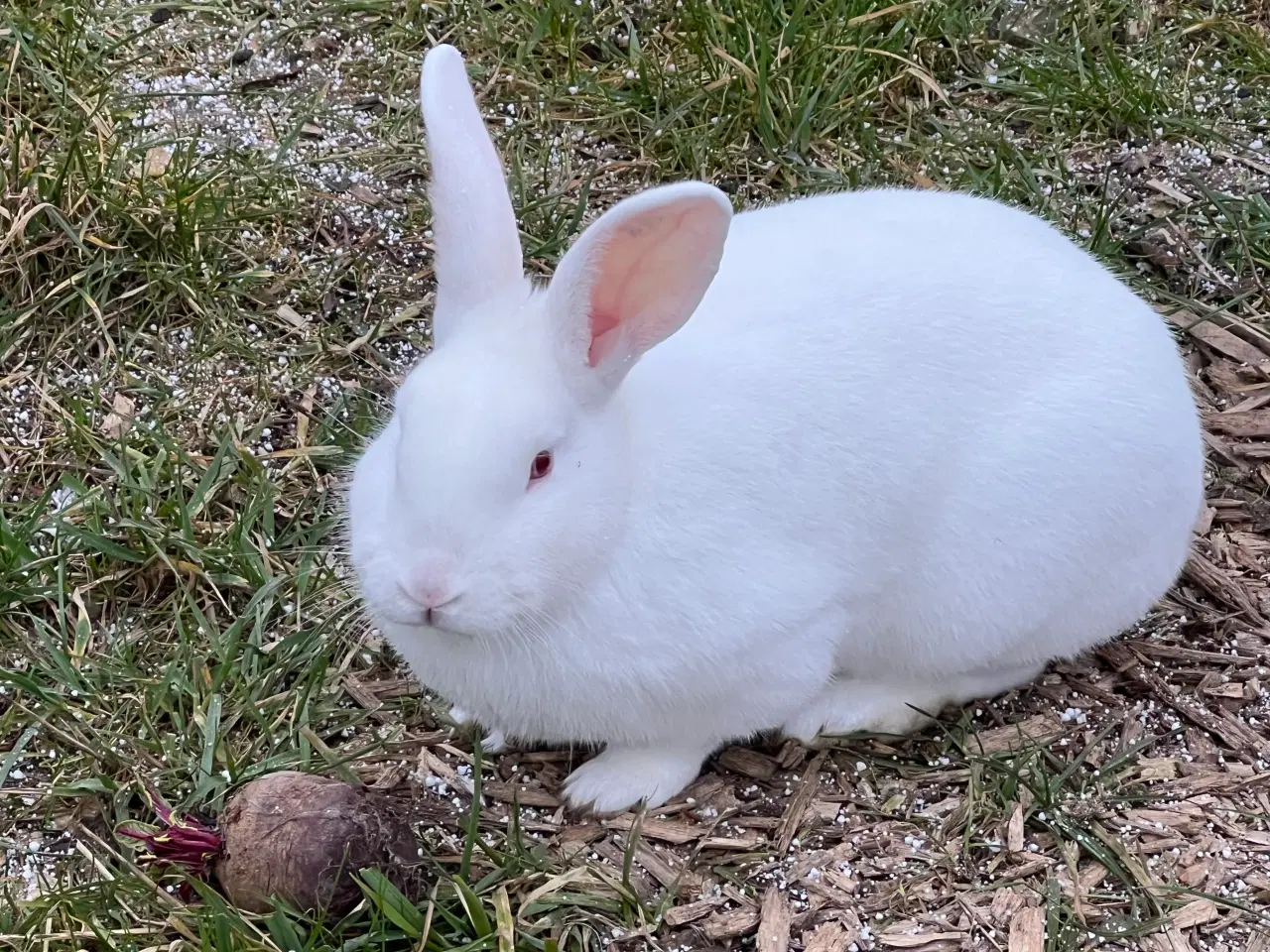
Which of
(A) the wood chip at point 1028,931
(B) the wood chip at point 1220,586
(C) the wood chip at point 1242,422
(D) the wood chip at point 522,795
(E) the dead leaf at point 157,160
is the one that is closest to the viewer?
(A) the wood chip at point 1028,931

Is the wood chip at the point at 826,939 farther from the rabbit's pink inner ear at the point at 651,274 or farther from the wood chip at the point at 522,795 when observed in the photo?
the rabbit's pink inner ear at the point at 651,274

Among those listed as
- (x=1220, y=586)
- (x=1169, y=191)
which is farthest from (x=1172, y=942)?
(x=1169, y=191)

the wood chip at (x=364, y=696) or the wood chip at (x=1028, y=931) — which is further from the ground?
the wood chip at (x=364, y=696)

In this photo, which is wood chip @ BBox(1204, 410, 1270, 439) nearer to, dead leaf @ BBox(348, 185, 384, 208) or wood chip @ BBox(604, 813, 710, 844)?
wood chip @ BBox(604, 813, 710, 844)

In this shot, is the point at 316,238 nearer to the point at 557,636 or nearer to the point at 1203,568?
the point at 557,636

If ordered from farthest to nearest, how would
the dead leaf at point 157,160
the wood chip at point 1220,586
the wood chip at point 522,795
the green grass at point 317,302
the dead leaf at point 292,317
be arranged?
the dead leaf at point 157,160, the dead leaf at point 292,317, the wood chip at point 1220,586, the wood chip at point 522,795, the green grass at point 317,302

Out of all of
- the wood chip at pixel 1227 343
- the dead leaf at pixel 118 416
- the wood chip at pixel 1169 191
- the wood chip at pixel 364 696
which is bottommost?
the wood chip at pixel 364 696

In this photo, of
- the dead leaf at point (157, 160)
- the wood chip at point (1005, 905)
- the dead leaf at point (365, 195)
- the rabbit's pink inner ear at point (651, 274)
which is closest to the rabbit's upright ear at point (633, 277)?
the rabbit's pink inner ear at point (651, 274)

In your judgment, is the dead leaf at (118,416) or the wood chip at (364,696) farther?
the dead leaf at (118,416)
